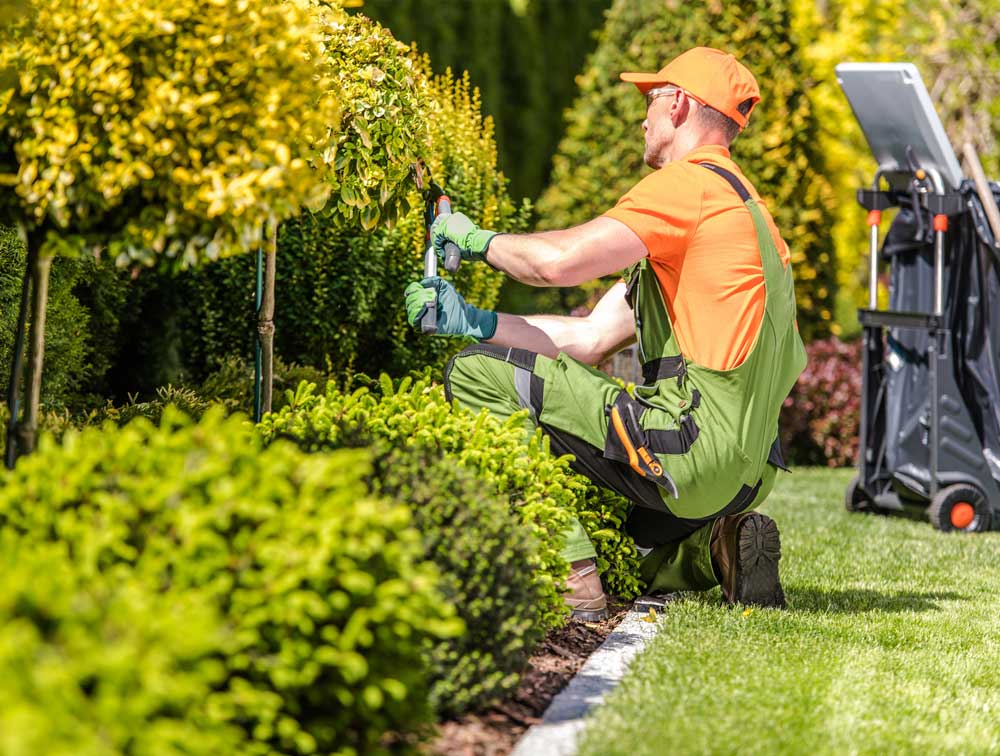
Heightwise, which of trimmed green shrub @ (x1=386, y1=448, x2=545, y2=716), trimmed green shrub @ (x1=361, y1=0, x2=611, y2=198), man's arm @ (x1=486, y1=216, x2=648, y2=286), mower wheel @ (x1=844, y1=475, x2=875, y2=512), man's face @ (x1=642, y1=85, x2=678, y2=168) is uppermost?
trimmed green shrub @ (x1=361, y1=0, x2=611, y2=198)

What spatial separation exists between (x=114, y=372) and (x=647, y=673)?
331 centimetres

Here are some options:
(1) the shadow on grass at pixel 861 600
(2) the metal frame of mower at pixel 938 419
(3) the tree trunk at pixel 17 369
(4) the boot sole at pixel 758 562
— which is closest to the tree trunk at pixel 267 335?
(3) the tree trunk at pixel 17 369

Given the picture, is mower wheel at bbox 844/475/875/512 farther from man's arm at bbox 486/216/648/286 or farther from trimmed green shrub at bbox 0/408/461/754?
trimmed green shrub at bbox 0/408/461/754

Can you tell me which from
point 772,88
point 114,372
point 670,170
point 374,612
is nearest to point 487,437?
point 670,170

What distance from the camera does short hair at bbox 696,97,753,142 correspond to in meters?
3.95

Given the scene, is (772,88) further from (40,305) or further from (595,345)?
(40,305)

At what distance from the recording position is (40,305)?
2902 millimetres

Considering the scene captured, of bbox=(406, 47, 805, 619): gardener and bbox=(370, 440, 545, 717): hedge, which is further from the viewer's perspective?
bbox=(406, 47, 805, 619): gardener

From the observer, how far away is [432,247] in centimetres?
384

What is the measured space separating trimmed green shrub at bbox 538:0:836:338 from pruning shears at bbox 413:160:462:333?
Answer: 193 inches

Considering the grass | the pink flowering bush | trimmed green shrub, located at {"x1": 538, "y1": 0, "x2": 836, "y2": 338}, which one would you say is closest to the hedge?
the grass

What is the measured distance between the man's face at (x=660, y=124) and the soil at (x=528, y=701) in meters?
1.52

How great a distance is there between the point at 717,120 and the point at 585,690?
193 centimetres

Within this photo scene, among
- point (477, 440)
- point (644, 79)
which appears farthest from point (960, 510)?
point (477, 440)
